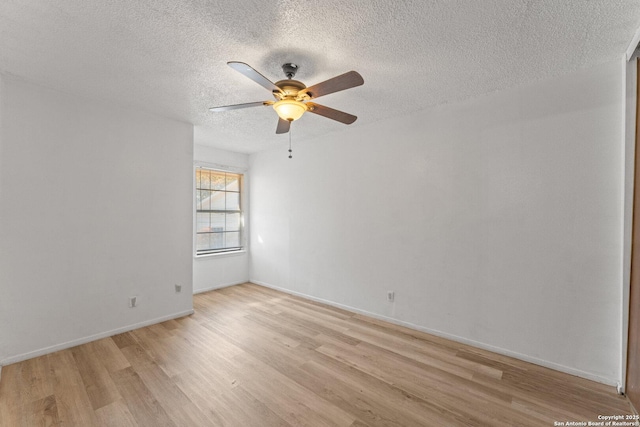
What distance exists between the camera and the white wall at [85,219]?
2.52 meters

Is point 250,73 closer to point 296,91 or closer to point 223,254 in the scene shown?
point 296,91

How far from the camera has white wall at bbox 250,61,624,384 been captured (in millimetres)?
2246

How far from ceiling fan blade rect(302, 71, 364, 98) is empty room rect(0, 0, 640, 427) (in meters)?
0.02

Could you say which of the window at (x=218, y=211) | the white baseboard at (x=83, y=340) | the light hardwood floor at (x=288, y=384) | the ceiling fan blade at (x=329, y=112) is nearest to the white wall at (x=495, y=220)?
the light hardwood floor at (x=288, y=384)

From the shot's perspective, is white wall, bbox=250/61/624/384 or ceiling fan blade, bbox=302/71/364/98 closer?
ceiling fan blade, bbox=302/71/364/98

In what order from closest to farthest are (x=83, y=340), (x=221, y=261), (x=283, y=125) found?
(x=283, y=125) → (x=83, y=340) → (x=221, y=261)

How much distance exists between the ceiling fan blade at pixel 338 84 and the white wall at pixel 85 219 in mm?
2527

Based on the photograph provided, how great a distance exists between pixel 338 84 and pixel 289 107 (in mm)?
474

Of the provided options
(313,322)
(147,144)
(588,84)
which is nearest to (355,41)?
(588,84)

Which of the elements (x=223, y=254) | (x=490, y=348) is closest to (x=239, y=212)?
(x=223, y=254)

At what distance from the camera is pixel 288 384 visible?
86.2 inches

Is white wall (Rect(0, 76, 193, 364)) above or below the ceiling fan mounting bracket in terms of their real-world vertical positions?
below

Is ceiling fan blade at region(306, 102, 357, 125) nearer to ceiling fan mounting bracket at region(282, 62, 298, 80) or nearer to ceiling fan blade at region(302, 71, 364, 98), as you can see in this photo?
ceiling fan blade at region(302, 71, 364, 98)

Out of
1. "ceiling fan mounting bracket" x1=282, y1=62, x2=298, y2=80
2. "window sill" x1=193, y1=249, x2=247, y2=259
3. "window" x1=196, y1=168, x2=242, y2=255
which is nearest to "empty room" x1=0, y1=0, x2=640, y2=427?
"ceiling fan mounting bracket" x1=282, y1=62, x2=298, y2=80
